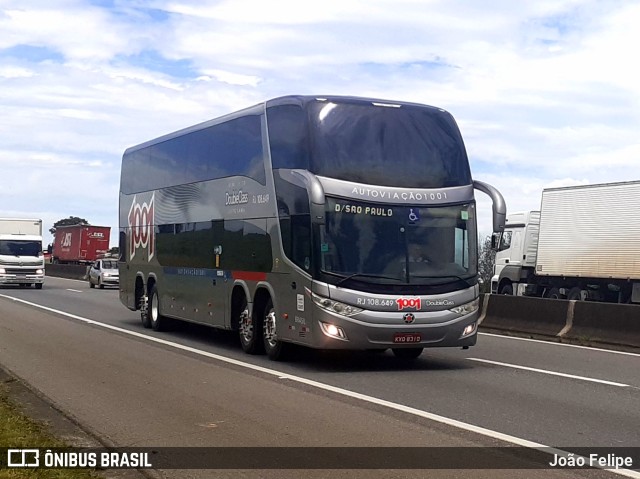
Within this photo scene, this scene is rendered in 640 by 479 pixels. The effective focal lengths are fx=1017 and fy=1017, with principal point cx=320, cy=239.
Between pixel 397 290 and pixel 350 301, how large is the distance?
70 cm

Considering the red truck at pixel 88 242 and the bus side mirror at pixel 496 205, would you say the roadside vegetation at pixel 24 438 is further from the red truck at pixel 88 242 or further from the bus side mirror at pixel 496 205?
the red truck at pixel 88 242

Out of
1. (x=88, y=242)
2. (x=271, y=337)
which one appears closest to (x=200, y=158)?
(x=271, y=337)

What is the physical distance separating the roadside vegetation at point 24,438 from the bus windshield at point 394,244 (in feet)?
16.2

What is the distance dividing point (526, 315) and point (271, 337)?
7736mm

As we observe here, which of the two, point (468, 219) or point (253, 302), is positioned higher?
point (468, 219)

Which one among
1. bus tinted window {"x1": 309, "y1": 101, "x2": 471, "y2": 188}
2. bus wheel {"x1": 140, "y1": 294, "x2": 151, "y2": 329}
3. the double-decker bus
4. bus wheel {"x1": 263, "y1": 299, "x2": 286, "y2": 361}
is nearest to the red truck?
bus wheel {"x1": 140, "y1": 294, "x2": 151, "y2": 329}

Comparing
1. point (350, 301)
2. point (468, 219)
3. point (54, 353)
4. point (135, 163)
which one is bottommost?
point (54, 353)

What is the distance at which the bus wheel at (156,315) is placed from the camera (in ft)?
72.3

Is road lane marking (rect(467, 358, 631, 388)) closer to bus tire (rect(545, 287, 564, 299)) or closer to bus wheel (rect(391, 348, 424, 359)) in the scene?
bus wheel (rect(391, 348, 424, 359))

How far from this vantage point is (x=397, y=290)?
1427 cm

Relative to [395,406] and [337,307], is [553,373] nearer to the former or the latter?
[337,307]

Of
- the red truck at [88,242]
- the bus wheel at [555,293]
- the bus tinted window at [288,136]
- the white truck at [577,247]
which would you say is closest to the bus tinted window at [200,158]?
the bus tinted window at [288,136]

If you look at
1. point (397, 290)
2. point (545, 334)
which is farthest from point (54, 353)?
point (545, 334)

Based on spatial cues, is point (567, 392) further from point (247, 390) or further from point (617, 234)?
point (617, 234)
